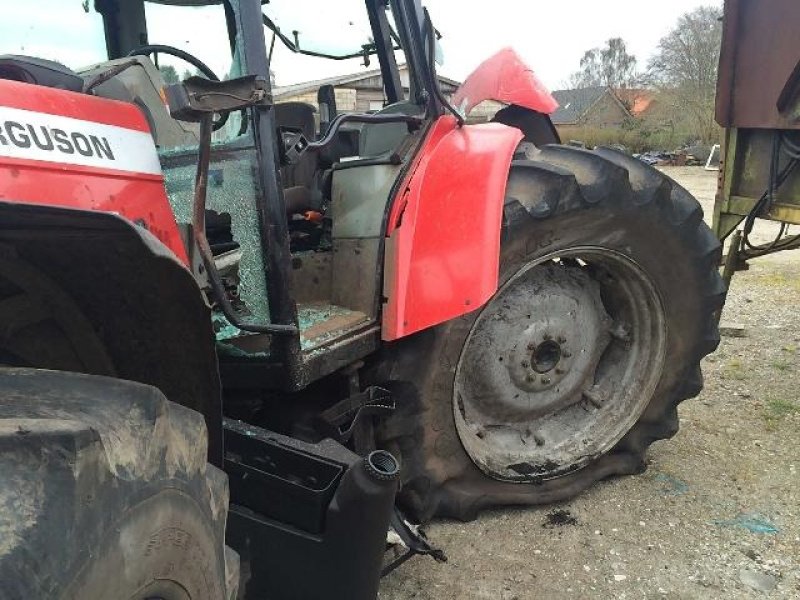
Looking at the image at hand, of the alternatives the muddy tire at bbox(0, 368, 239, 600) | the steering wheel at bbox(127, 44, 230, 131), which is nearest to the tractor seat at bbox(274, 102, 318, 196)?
the steering wheel at bbox(127, 44, 230, 131)

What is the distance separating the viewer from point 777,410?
3793 mm

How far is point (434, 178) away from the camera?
2.33 meters

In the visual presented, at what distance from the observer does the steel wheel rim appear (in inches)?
110

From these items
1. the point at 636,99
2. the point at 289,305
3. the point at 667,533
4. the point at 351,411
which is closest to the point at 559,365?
the point at 667,533

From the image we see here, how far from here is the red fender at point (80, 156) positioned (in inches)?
52.5

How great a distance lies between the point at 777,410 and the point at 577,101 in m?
42.3

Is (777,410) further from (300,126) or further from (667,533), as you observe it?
(300,126)

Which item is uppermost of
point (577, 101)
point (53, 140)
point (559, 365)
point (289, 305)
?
point (53, 140)

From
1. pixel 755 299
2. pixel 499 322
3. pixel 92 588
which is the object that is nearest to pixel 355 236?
pixel 499 322

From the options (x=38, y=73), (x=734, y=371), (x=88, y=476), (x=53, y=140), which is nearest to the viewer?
(x=88, y=476)

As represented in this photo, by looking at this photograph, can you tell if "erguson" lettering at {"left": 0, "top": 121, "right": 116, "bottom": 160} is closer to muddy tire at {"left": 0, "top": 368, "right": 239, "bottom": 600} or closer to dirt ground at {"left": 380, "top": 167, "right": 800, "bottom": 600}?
muddy tire at {"left": 0, "top": 368, "right": 239, "bottom": 600}

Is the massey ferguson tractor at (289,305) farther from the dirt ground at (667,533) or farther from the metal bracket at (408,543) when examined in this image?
the dirt ground at (667,533)

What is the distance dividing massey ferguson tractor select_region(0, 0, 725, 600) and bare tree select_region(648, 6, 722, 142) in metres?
27.0

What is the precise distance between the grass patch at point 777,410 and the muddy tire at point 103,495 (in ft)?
10.3
